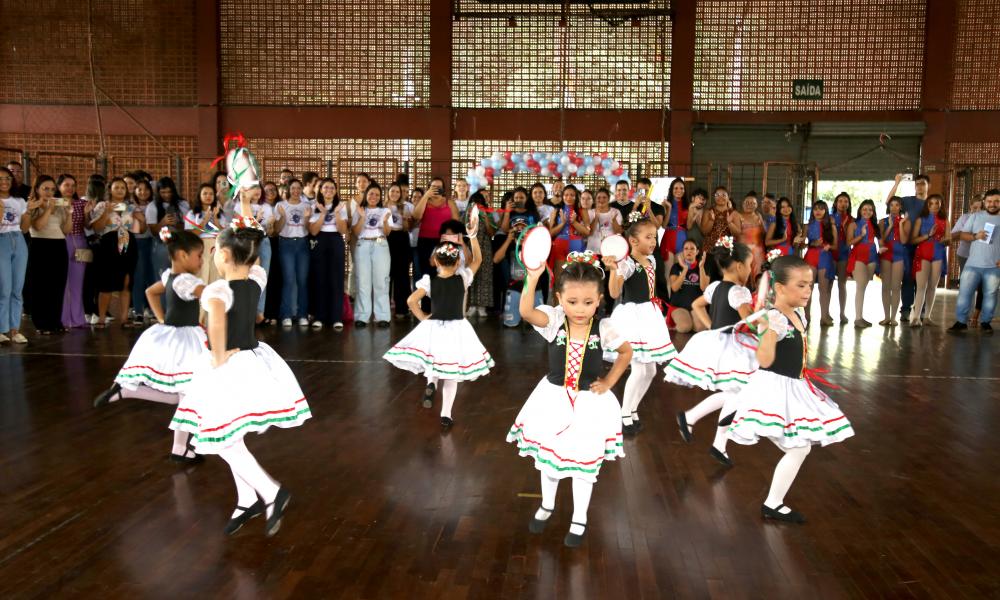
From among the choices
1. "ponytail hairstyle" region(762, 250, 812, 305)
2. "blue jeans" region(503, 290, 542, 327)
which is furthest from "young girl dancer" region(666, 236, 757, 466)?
"blue jeans" region(503, 290, 542, 327)

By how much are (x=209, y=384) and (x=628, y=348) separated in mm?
1693

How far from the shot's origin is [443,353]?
5.43 metres

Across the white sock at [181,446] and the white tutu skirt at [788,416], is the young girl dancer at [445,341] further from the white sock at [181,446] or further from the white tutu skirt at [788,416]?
the white tutu skirt at [788,416]

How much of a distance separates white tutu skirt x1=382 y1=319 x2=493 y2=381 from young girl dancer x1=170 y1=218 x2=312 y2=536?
69.1 inches

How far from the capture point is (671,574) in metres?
3.16

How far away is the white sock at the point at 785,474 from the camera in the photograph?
144 inches

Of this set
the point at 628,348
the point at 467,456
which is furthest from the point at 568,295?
the point at 467,456

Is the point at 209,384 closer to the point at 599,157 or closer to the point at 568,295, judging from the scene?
the point at 568,295

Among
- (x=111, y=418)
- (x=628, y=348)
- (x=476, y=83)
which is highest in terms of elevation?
(x=476, y=83)

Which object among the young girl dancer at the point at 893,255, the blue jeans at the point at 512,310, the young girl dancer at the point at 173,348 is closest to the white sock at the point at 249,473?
the young girl dancer at the point at 173,348

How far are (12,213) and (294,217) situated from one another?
8.96 feet

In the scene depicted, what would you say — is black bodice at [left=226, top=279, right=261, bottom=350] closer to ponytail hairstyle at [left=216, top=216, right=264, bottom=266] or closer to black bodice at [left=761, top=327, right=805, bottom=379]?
ponytail hairstyle at [left=216, top=216, right=264, bottom=266]

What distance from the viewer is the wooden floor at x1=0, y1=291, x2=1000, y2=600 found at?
121 inches

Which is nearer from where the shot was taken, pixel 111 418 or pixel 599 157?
pixel 111 418
